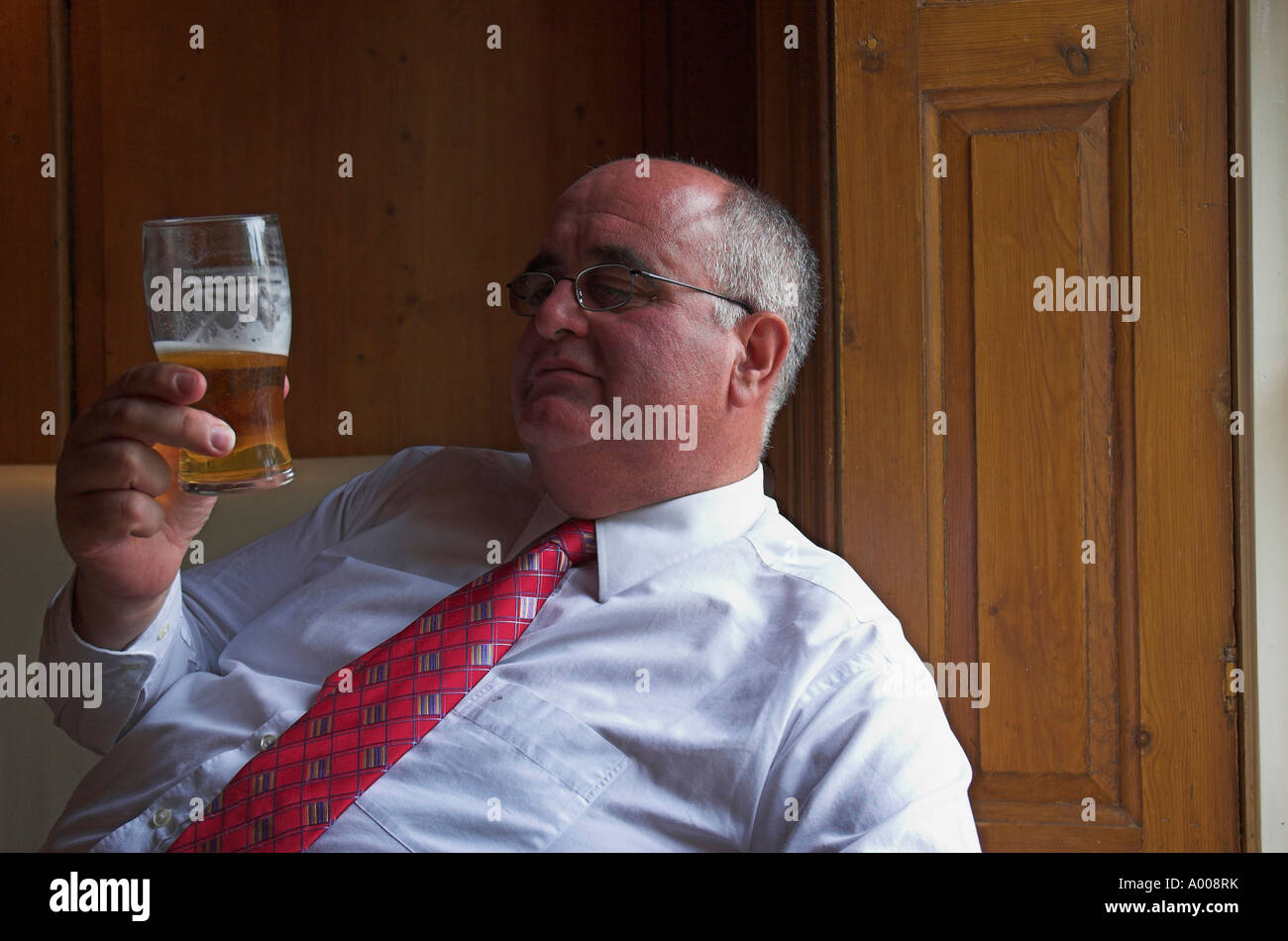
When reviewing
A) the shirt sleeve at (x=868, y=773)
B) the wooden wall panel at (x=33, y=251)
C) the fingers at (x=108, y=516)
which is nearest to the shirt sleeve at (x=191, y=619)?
the fingers at (x=108, y=516)

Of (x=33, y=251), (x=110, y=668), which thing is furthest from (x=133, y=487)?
(x=33, y=251)

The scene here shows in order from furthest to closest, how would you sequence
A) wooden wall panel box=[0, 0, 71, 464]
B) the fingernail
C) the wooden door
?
wooden wall panel box=[0, 0, 71, 464]
the wooden door
the fingernail

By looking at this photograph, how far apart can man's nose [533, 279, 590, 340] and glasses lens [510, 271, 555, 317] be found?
0.05 meters

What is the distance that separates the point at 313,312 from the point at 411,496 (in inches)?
35.5

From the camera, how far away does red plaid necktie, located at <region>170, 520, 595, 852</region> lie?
931 mm

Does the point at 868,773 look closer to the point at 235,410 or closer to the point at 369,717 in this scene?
the point at 369,717

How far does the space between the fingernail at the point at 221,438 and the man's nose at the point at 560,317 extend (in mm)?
426

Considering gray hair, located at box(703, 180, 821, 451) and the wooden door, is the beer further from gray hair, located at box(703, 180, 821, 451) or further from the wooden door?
the wooden door

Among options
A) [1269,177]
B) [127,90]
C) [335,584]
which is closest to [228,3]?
[127,90]

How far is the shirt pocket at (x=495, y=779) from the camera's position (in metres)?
0.95

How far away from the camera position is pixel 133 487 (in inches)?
35.8

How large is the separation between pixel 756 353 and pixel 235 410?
0.64 meters

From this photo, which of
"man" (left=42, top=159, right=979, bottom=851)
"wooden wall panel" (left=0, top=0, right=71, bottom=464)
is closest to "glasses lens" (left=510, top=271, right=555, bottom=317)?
"man" (left=42, top=159, right=979, bottom=851)

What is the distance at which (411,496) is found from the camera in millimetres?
1349
